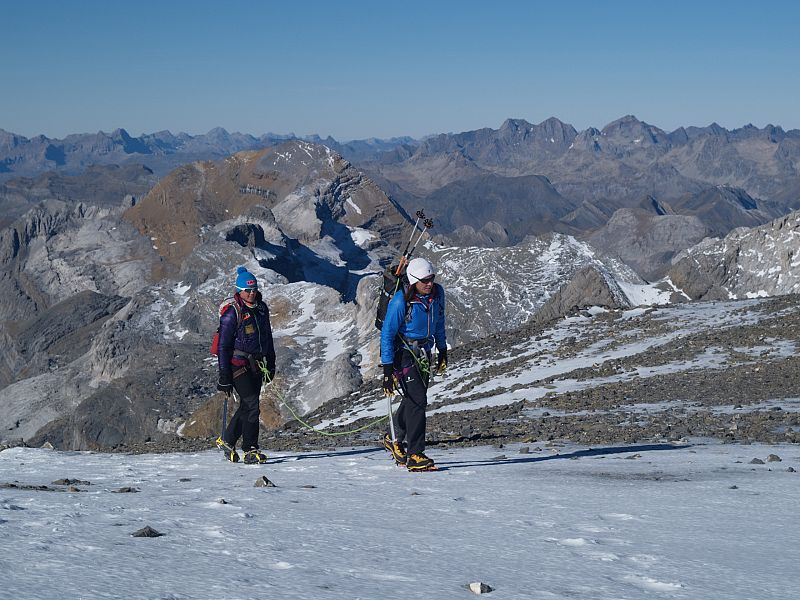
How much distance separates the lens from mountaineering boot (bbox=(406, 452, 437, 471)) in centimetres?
1134

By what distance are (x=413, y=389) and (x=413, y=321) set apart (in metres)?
0.79

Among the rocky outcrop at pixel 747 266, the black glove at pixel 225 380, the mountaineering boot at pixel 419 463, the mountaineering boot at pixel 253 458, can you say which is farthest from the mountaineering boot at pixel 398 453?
the rocky outcrop at pixel 747 266

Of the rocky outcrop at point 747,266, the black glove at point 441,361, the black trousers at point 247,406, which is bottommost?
the black trousers at point 247,406

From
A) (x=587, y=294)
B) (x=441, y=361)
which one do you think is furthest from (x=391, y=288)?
(x=587, y=294)

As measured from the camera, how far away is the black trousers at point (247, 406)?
12.8 meters

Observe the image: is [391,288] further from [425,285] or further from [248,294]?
[248,294]

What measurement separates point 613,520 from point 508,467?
11.7ft

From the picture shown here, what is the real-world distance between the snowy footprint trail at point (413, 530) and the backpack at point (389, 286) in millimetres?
1849

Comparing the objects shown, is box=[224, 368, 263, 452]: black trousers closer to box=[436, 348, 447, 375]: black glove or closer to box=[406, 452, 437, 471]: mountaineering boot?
box=[436, 348, 447, 375]: black glove

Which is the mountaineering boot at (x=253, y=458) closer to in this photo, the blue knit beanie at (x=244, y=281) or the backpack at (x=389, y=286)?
the blue knit beanie at (x=244, y=281)

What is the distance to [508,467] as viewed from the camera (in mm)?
11641

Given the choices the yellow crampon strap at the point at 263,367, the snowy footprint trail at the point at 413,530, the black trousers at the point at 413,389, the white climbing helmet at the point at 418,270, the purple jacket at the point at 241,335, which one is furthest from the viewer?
the yellow crampon strap at the point at 263,367

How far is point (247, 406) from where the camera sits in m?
13.0

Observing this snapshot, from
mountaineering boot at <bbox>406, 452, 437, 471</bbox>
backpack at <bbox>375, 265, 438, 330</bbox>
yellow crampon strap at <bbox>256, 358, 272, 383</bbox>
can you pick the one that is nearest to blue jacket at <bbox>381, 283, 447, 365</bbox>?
backpack at <bbox>375, 265, 438, 330</bbox>
